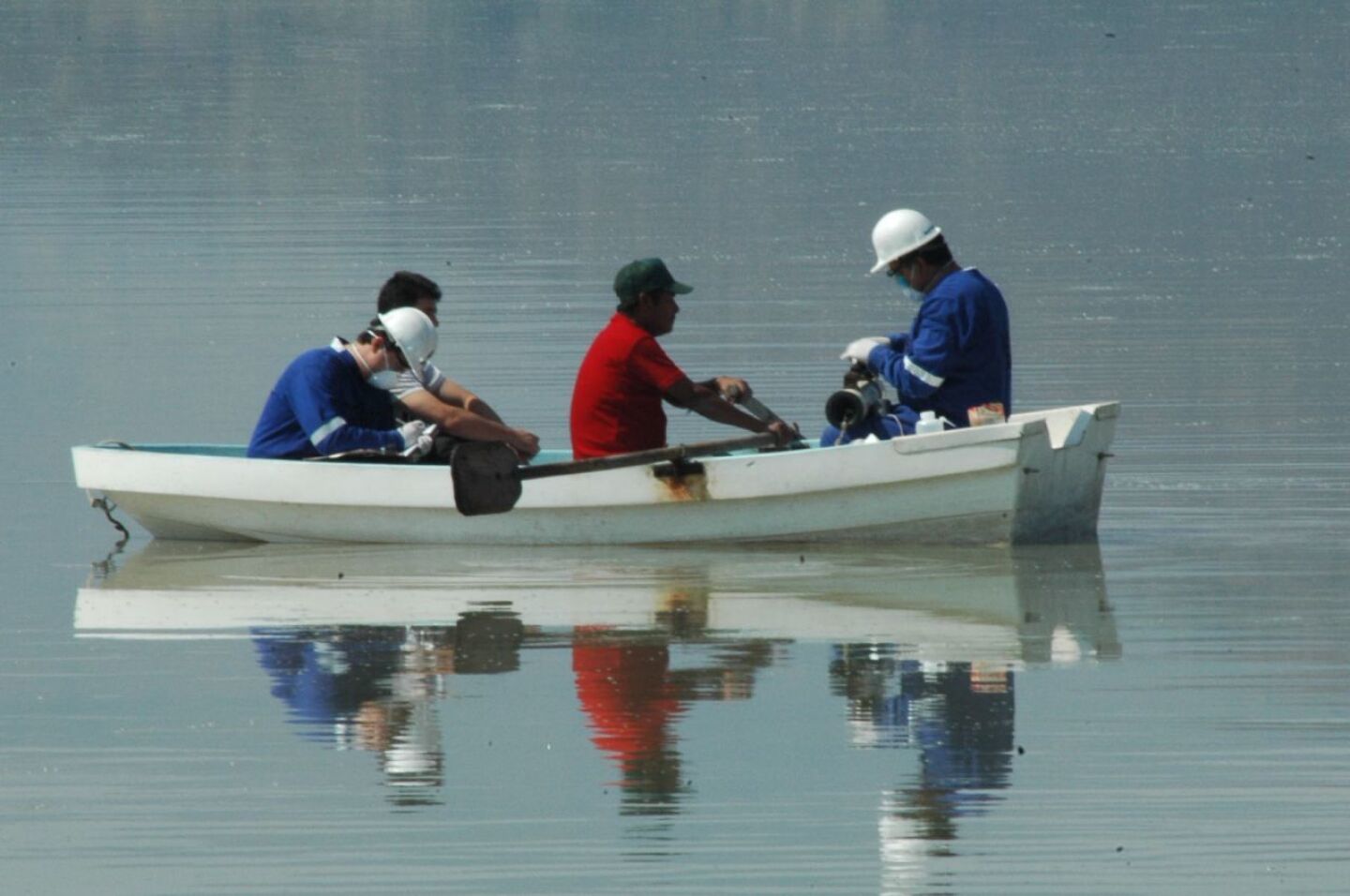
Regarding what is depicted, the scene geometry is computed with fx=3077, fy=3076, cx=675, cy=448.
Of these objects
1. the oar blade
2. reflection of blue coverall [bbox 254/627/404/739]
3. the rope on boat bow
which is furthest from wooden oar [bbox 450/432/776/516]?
the rope on boat bow

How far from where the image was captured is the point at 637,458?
44.7 feet

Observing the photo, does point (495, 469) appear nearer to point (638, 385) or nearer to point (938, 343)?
point (638, 385)

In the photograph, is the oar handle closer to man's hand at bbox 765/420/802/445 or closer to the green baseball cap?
man's hand at bbox 765/420/802/445

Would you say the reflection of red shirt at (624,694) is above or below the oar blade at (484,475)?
below

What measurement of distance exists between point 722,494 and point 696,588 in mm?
831

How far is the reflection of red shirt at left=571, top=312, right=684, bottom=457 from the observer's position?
45.0 feet

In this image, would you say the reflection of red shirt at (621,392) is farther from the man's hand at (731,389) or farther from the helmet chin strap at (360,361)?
the helmet chin strap at (360,361)

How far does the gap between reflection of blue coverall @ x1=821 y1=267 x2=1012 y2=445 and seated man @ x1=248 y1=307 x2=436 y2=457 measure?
207 cm

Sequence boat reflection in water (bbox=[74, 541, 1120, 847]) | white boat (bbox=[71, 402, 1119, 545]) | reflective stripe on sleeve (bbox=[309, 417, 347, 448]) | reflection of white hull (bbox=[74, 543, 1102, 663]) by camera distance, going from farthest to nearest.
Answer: reflective stripe on sleeve (bbox=[309, 417, 347, 448]), white boat (bbox=[71, 402, 1119, 545]), reflection of white hull (bbox=[74, 543, 1102, 663]), boat reflection in water (bbox=[74, 541, 1120, 847])

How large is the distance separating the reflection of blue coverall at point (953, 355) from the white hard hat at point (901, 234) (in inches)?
8.4

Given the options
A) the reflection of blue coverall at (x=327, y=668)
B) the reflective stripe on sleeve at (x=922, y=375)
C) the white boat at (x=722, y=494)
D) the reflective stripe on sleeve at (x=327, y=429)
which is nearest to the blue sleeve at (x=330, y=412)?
the reflective stripe on sleeve at (x=327, y=429)

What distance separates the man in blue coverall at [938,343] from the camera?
532 inches

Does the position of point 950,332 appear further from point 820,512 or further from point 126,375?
point 126,375

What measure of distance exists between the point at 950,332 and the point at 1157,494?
79.5 inches
